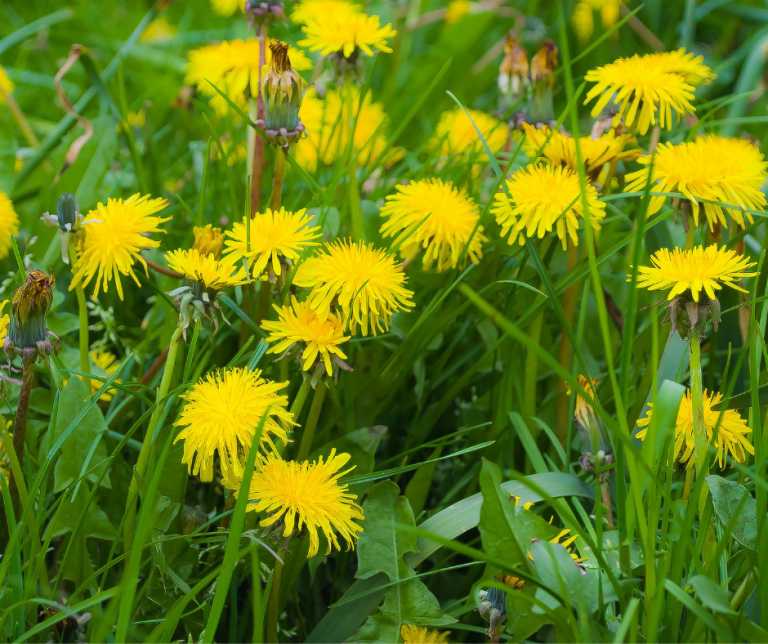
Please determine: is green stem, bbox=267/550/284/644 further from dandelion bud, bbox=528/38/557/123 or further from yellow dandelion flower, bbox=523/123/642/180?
dandelion bud, bbox=528/38/557/123

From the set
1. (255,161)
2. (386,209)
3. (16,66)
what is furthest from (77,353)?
(16,66)

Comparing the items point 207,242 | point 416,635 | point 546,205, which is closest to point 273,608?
point 416,635

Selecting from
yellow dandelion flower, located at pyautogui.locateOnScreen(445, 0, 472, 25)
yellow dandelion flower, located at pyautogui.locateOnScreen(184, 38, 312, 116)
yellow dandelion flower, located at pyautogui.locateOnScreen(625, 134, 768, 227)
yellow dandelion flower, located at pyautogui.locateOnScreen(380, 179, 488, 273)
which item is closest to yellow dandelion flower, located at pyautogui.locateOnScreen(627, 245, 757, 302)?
yellow dandelion flower, located at pyautogui.locateOnScreen(625, 134, 768, 227)

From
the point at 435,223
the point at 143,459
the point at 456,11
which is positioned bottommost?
the point at 143,459

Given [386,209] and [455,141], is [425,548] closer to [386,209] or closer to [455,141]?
[386,209]

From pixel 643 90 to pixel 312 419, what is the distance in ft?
1.90

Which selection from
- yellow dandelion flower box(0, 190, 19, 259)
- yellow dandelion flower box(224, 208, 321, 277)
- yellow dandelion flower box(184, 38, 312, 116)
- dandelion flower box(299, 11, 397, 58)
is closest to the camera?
yellow dandelion flower box(224, 208, 321, 277)

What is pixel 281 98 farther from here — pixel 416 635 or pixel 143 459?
pixel 416 635

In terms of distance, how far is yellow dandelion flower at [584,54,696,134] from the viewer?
884 millimetres

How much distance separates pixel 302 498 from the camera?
0.65 meters

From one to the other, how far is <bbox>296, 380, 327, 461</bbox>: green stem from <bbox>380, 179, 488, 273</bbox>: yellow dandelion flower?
20 centimetres

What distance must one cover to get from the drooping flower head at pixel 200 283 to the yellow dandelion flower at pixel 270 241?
3 cm

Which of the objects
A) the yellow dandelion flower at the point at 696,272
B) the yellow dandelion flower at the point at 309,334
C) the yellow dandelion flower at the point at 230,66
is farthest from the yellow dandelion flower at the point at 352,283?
the yellow dandelion flower at the point at 230,66

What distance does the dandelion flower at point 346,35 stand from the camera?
1.00m
